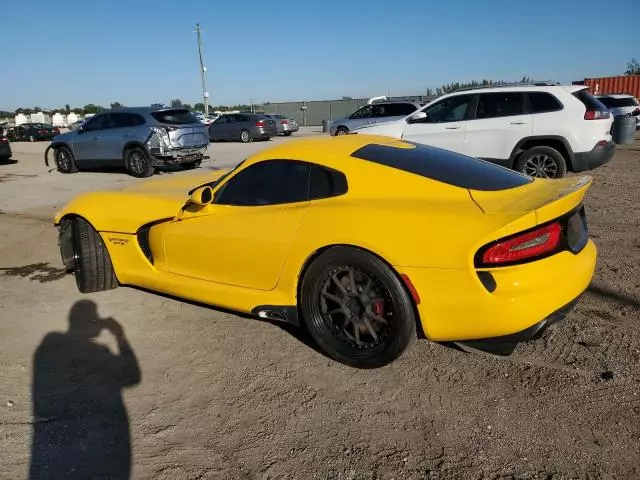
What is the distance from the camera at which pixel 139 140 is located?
38.3 ft

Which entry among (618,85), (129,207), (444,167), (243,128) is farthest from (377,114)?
(618,85)

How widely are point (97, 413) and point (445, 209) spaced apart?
7.24 feet

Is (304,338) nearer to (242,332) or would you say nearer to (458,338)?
(242,332)

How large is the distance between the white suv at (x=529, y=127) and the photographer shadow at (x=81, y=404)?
22.4 ft

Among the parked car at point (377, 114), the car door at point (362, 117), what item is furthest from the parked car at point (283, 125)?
the car door at point (362, 117)

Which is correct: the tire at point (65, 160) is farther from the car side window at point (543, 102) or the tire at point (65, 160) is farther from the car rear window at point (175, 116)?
the car side window at point (543, 102)

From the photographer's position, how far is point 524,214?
102 inches

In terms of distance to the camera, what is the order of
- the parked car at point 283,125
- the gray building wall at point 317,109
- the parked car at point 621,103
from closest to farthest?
the parked car at point 621,103, the parked car at point 283,125, the gray building wall at point 317,109

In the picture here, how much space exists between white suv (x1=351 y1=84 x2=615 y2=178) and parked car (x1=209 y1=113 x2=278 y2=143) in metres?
16.2

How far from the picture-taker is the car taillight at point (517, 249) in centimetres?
253

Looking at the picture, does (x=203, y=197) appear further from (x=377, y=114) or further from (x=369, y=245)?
(x=377, y=114)

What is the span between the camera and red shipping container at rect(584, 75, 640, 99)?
91.1ft

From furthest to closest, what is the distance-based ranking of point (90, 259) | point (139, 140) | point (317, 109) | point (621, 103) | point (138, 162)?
point (317, 109) → point (621, 103) → point (138, 162) → point (139, 140) → point (90, 259)

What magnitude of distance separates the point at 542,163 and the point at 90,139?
34.6 ft
